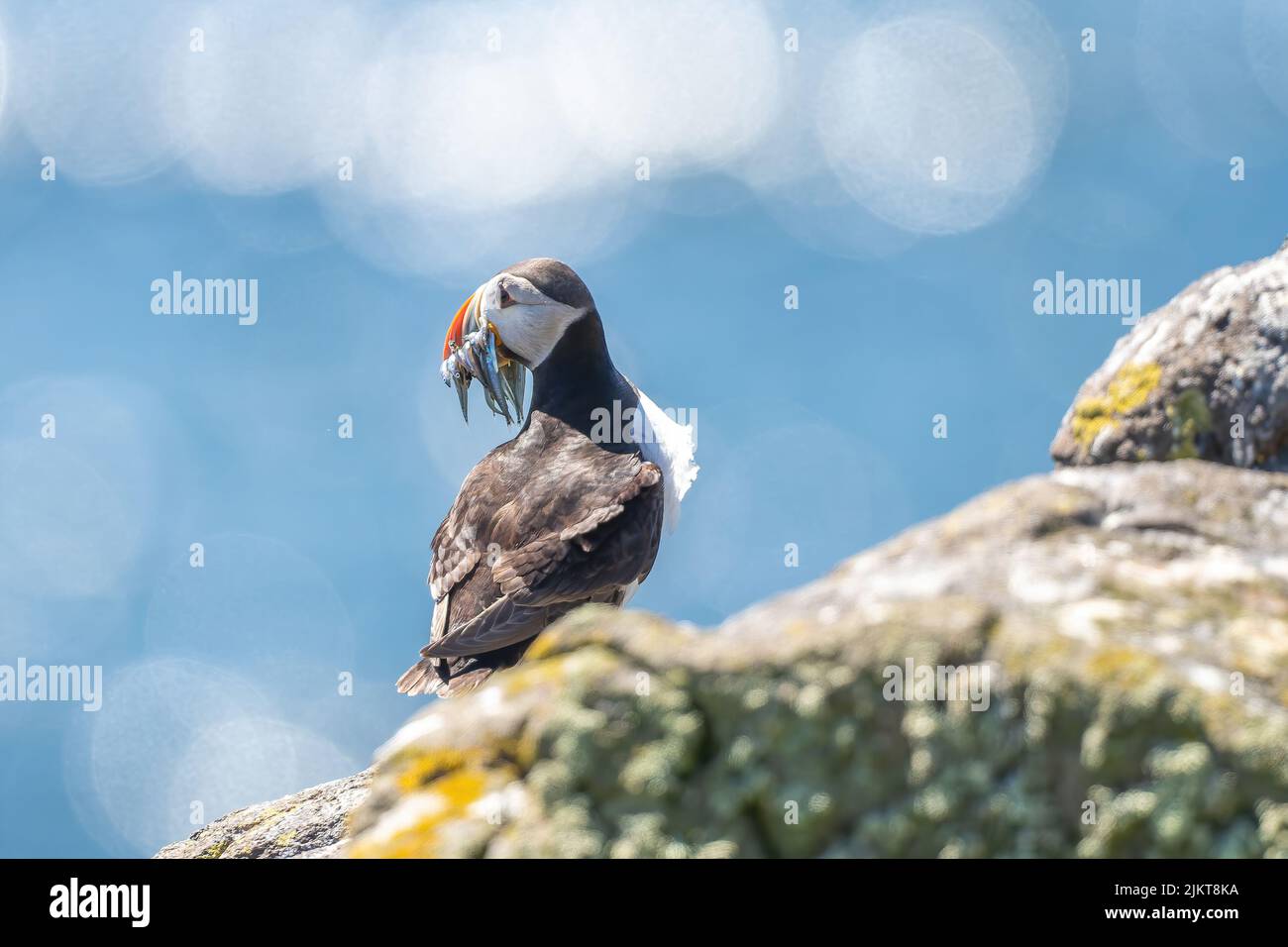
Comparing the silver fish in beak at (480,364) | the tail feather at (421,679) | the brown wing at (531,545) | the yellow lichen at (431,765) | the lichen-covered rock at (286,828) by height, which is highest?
the silver fish in beak at (480,364)

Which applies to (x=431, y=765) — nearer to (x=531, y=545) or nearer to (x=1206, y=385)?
(x=1206, y=385)

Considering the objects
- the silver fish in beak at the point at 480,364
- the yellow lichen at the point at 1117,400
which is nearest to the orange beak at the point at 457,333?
the silver fish in beak at the point at 480,364

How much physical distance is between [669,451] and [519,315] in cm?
158

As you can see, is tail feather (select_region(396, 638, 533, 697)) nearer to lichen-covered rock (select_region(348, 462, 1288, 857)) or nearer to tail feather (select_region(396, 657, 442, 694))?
tail feather (select_region(396, 657, 442, 694))

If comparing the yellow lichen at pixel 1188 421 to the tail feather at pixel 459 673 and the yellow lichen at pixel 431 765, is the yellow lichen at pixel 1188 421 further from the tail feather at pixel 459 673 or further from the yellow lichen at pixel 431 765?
the tail feather at pixel 459 673

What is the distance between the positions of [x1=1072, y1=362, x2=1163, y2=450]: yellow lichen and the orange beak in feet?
18.1

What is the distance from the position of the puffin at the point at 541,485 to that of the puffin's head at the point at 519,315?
1 centimetres

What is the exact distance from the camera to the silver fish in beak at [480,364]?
30.6 feet

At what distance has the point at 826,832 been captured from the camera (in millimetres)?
2887

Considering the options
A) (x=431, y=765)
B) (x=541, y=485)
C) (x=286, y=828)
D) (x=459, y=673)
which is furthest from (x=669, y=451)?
(x=431, y=765)

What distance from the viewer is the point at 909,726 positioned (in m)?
2.88

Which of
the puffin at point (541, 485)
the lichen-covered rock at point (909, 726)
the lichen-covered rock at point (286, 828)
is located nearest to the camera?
the lichen-covered rock at point (909, 726)
